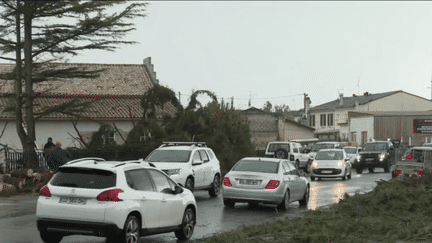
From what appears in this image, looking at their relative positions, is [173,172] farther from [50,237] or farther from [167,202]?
[50,237]

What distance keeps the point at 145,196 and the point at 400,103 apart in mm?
86597

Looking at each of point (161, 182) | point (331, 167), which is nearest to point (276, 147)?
point (331, 167)

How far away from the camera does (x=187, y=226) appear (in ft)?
38.8

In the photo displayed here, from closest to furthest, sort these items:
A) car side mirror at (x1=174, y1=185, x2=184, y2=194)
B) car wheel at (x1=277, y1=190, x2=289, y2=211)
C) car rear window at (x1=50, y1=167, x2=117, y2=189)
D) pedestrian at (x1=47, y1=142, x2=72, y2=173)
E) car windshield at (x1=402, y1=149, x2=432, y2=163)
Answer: car rear window at (x1=50, y1=167, x2=117, y2=189)
car side mirror at (x1=174, y1=185, x2=184, y2=194)
car wheel at (x1=277, y1=190, x2=289, y2=211)
pedestrian at (x1=47, y1=142, x2=72, y2=173)
car windshield at (x1=402, y1=149, x2=432, y2=163)

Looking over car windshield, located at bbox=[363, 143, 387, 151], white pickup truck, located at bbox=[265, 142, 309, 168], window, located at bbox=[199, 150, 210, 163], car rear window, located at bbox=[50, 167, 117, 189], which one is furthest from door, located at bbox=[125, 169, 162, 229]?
car windshield, located at bbox=[363, 143, 387, 151]

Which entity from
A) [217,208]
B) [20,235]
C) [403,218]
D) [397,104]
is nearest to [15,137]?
[217,208]

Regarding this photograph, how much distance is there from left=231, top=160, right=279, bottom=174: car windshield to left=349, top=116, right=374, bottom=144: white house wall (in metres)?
59.2

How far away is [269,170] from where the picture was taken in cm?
1764

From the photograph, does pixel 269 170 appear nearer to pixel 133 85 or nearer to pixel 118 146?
pixel 118 146

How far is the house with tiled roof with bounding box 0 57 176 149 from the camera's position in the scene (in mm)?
37625

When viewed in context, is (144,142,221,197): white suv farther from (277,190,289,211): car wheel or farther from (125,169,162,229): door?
(125,169,162,229): door

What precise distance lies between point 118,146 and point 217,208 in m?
12.2

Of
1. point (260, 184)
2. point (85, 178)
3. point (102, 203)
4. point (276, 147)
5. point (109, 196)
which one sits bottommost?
point (260, 184)

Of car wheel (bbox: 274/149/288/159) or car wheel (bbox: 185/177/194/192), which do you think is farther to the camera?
car wheel (bbox: 274/149/288/159)
